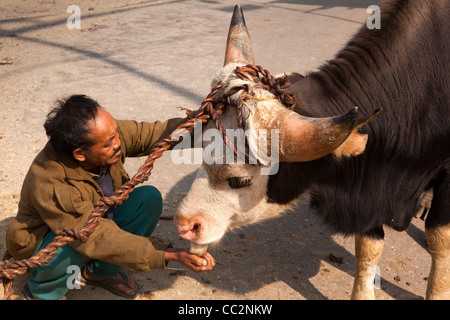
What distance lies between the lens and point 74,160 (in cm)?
279

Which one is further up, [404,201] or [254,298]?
[404,201]

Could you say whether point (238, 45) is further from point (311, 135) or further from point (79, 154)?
point (79, 154)

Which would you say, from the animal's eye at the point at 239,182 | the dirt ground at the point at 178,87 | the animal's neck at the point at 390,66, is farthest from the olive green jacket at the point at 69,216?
the animal's neck at the point at 390,66

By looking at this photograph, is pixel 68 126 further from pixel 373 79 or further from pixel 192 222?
pixel 373 79

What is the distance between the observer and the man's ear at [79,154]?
268cm

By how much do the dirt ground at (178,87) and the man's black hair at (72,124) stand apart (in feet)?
4.05

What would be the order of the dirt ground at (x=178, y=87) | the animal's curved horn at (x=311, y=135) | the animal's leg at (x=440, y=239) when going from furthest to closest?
the dirt ground at (x=178, y=87), the animal's leg at (x=440, y=239), the animal's curved horn at (x=311, y=135)

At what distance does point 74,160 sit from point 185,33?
22.4ft

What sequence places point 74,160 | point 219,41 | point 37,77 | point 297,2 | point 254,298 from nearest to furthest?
point 74,160, point 254,298, point 37,77, point 219,41, point 297,2

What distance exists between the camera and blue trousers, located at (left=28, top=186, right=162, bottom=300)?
294 centimetres

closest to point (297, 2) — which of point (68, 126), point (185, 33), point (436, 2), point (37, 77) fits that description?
point (185, 33)

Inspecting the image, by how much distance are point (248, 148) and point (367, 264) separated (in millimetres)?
1462

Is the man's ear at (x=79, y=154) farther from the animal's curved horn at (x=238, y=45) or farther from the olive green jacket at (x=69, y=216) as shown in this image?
the animal's curved horn at (x=238, y=45)

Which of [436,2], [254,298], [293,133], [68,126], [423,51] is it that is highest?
[436,2]
